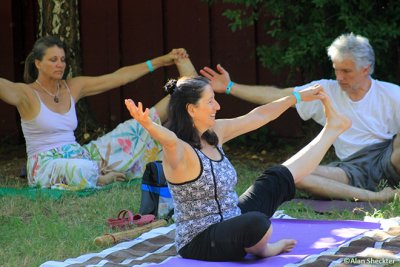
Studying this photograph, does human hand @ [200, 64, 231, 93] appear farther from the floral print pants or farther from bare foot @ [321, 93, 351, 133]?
bare foot @ [321, 93, 351, 133]

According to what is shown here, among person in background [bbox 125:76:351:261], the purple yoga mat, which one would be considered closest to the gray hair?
the purple yoga mat

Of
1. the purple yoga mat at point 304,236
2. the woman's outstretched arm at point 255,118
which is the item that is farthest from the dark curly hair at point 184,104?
the purple yoga mat at point 304,236

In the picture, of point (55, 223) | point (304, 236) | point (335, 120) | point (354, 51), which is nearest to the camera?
point (304, 236)

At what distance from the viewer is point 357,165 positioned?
629 centimetres

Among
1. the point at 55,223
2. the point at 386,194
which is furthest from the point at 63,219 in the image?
the point at 386,194

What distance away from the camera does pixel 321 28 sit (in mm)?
7180

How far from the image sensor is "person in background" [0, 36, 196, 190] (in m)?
6.91

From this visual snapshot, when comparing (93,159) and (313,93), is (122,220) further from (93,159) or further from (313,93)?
(93,159)

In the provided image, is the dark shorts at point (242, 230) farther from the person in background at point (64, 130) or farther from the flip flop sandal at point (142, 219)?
the person in background at point (64, 130)

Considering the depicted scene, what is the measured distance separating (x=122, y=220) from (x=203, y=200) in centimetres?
134

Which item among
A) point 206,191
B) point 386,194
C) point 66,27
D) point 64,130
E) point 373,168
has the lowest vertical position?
point 386,194

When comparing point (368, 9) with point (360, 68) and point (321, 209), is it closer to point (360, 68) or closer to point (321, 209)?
point (360, 68)

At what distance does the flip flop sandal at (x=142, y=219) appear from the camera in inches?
219

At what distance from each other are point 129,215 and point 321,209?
134 cm
